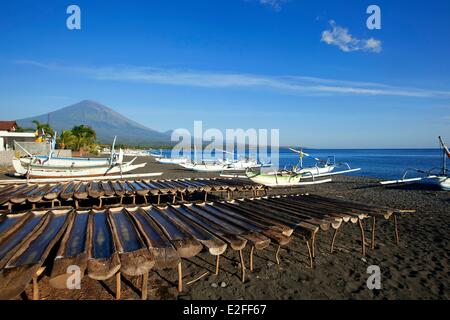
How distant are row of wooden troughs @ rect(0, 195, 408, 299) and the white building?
40959mm

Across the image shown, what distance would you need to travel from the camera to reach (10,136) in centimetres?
3966

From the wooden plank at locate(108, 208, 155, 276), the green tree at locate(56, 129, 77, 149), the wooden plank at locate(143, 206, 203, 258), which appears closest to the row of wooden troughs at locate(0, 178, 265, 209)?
the wooden plank at locate(108, 208, 155, 276)

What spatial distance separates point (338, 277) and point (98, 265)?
551 centimetres

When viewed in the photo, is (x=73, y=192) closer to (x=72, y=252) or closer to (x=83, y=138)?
(x=72, y=252)

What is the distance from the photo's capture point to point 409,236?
9.92 metres

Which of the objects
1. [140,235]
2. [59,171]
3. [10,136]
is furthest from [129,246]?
[10,136]

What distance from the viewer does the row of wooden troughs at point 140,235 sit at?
427 cm

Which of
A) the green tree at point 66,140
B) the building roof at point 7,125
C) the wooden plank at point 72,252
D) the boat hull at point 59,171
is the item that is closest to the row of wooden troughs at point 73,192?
the wooden plank at point 72,252

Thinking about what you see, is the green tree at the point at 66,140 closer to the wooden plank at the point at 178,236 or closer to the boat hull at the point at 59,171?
the boat hull at the point at 59,171

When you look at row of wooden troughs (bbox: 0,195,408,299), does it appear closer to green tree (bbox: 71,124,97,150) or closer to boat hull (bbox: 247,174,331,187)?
boat hull (bbox: 247,174,331,187)

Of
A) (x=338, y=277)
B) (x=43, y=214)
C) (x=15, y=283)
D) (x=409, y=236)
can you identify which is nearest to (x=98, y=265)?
(x=15, y=283)

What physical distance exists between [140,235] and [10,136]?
45.9m

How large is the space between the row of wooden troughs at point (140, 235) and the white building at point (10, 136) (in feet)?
134

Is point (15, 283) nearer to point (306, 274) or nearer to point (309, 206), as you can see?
point (306, 274)
